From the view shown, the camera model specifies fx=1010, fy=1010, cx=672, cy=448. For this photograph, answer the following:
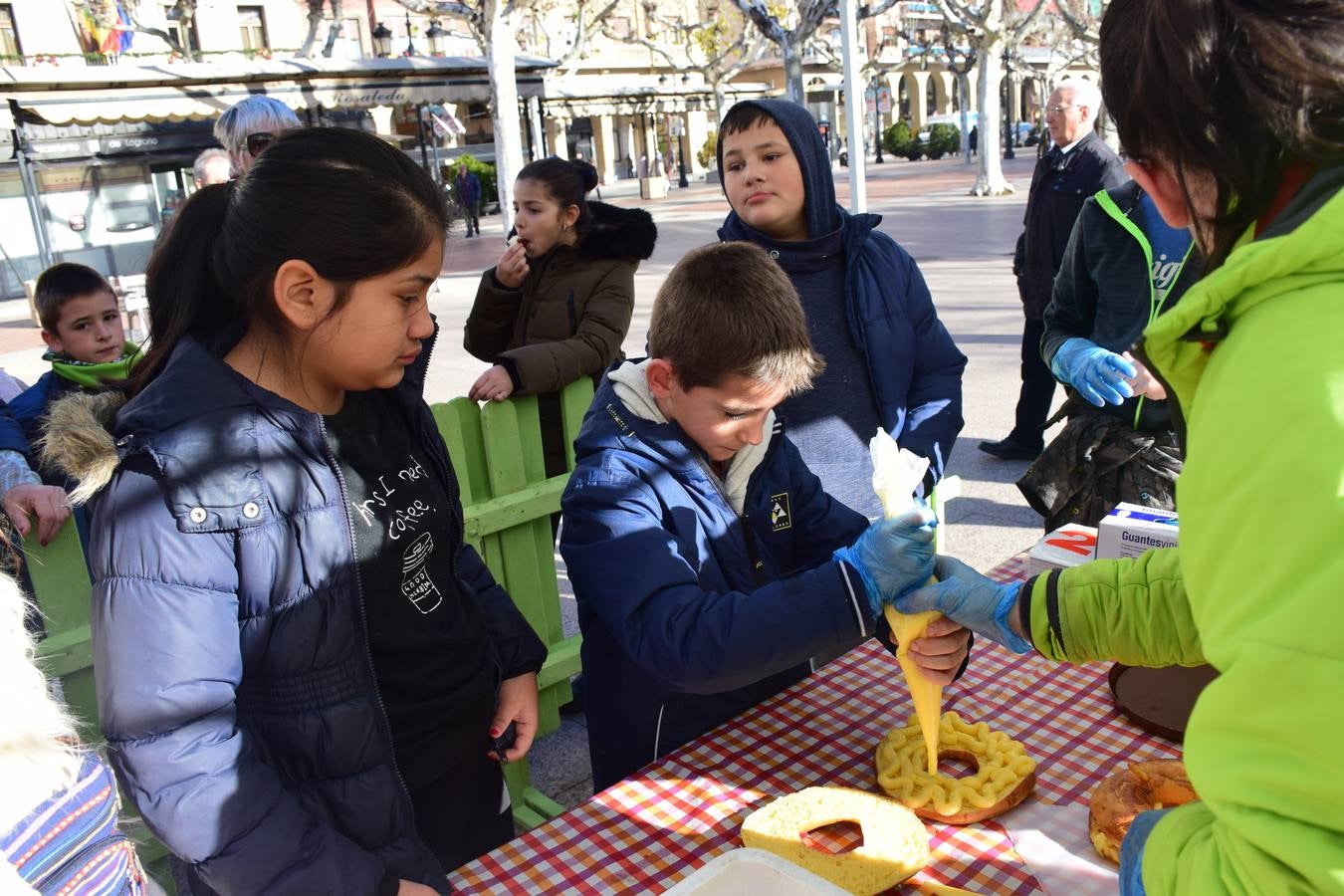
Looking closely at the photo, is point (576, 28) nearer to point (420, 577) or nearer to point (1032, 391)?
point (1032, 391)

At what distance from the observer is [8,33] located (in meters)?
27.4

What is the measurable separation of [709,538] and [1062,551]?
788mm

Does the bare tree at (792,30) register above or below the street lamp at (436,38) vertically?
below

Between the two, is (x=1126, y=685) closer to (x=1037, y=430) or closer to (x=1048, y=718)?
(x=1048, y=718)

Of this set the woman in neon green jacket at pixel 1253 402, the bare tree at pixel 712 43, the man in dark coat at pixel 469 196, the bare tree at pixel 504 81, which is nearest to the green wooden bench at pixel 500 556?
the woman in neon green jacket at pixel 1253 402

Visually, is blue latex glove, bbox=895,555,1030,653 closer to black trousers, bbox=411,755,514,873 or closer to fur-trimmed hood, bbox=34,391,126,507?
black trousers, bbox=411,755,514,873

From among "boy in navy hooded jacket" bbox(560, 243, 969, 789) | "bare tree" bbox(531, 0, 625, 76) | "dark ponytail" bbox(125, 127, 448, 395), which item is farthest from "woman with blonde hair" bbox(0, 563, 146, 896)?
"bare tree" bbox(531, 0, 625, 76)

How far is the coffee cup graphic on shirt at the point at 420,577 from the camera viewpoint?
5.44 feet

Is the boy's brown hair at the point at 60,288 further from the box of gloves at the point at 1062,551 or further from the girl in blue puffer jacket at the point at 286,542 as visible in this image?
the box of gloves at the point at 1062,551

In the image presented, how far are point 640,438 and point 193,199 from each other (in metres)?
0.81

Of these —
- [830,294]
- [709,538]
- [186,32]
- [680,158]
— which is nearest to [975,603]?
[709,538]

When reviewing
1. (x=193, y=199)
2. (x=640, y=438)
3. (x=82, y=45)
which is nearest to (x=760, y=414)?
(x=640, y=438)

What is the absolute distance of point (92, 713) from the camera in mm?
2521

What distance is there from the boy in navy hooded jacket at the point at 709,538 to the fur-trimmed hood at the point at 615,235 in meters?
1.80
